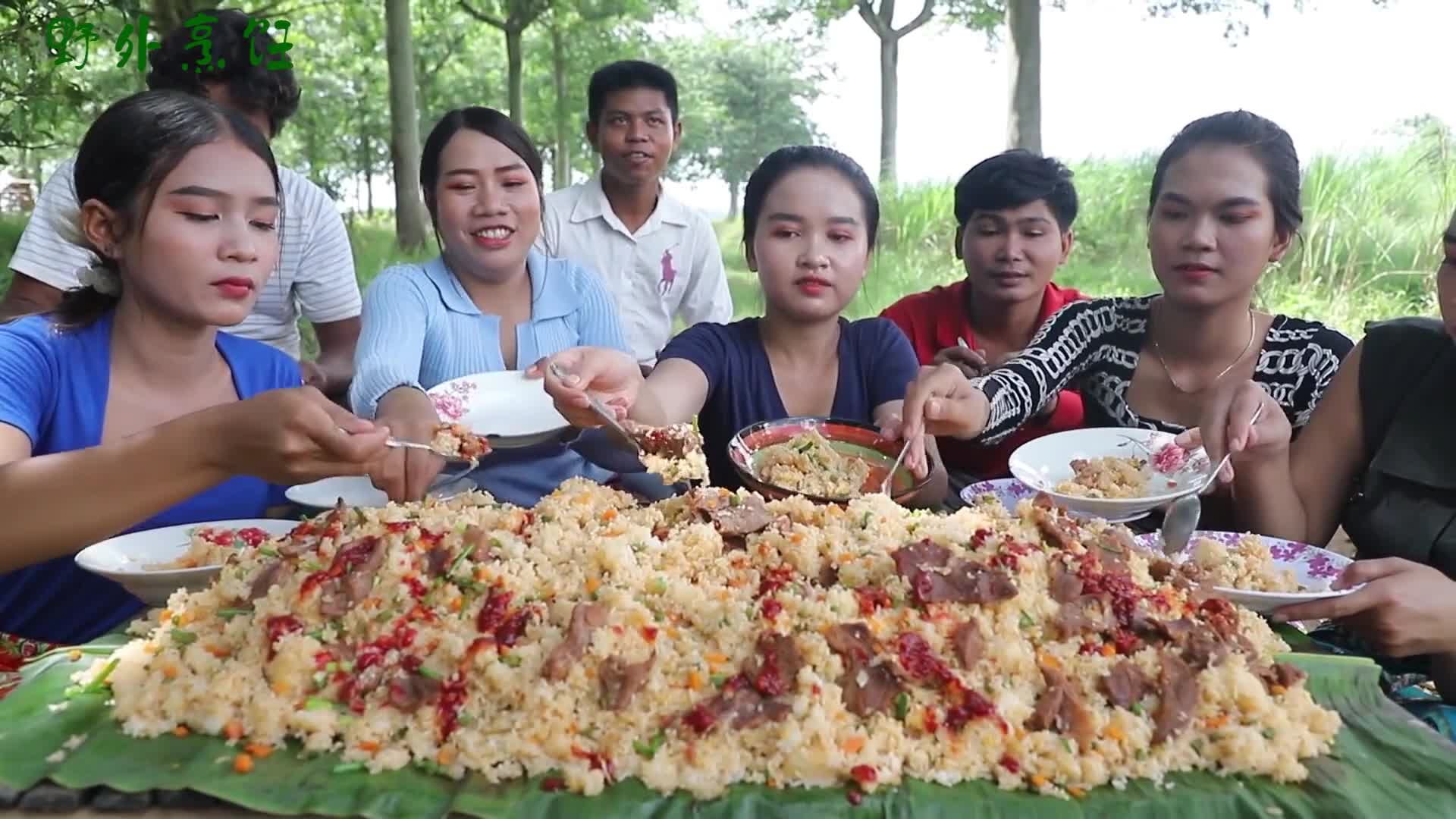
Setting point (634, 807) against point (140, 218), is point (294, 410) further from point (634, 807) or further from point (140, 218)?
point (634, 807)

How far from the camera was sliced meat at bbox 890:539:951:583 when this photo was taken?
1684mm

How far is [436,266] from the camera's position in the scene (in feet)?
10.5

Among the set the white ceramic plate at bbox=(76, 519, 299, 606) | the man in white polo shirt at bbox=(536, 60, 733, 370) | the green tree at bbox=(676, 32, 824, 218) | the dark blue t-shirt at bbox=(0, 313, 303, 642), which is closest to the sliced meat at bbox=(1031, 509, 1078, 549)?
the white ceramic plate at bbox=(76, 519, 299, 606)

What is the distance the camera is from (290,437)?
183 cm

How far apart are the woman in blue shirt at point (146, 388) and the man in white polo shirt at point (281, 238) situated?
3.92ft

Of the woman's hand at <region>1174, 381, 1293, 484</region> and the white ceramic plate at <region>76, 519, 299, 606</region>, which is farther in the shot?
the woman's hand at <region>1174, 381, 1293, 484</region>

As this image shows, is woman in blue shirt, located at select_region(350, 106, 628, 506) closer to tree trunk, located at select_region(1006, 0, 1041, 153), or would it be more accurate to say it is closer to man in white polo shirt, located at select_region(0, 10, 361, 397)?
man in white polo shirt, located at select_region(0, 10, 361, 397)

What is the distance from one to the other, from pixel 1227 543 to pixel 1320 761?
2.40 feet

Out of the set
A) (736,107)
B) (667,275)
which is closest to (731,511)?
(667,275)

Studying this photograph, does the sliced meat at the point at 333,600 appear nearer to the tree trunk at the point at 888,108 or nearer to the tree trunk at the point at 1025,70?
the tree trunk at the point at 1025,70

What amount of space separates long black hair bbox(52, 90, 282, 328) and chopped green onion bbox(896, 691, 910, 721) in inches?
80.3

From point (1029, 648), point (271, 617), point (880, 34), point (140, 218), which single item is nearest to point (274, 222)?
point (140, 218)

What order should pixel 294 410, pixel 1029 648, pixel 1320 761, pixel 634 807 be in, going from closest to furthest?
1. pixel 634 807
2. pixel 1320 761
3. pixel 1029 648
4. pixel 294 410

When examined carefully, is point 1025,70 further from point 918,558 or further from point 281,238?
point 918,558
